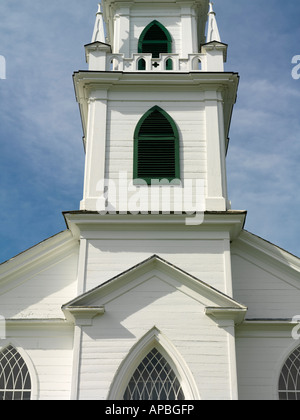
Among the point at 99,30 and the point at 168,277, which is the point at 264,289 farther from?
the point at 99,30

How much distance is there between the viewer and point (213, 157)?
16.5m

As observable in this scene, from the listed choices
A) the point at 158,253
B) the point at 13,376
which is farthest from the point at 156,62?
the point at 13,376

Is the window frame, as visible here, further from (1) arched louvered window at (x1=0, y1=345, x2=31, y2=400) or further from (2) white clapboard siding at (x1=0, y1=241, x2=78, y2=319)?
(2) white clapboard siding at (x1=0, y1=241, x2=78, y2=319)

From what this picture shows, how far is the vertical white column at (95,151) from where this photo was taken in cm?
1591

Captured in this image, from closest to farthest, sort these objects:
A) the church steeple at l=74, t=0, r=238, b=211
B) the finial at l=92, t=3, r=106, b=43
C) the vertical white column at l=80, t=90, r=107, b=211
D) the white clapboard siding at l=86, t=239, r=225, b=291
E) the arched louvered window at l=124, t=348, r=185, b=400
Result: the arched louvered window at l=124, t=348, r=185, b=400
the white clapboard siding at l=86, t=239, r=225, b=291
the vertical white column at l=80, t=90, r=107, b=211
the church steeple at l=74, t=0, r=238, b=211
the finial at l=92, t=3, r=106, b=43

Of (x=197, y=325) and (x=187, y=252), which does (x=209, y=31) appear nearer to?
(x=187, y=252)

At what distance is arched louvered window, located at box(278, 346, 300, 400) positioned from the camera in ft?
46.0

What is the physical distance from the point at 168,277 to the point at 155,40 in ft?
27.4

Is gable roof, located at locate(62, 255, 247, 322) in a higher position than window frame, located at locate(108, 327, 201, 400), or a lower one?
higher

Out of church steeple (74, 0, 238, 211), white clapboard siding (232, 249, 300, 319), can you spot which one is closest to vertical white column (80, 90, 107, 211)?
church steeple (74, 0, 238, 211)

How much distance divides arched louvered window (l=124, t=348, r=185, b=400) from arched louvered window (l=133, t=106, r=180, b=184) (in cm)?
474

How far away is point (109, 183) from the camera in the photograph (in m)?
16.2
